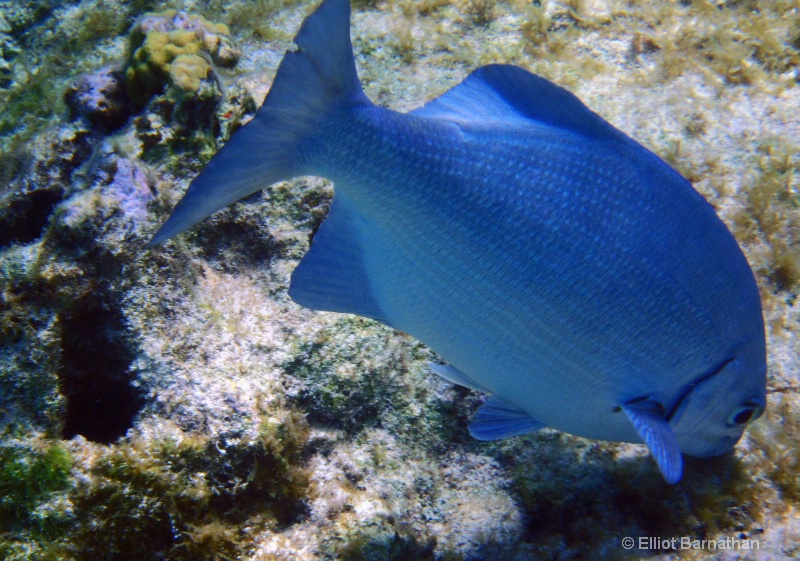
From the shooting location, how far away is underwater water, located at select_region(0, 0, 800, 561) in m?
2.03

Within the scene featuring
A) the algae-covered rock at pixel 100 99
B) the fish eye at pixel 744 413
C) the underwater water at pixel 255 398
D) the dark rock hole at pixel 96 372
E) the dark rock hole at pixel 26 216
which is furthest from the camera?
the algae-covered rock at pixel 100 99

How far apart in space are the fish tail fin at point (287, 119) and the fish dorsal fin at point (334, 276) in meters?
0.26

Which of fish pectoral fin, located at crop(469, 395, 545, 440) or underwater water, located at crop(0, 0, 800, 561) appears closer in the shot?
fish pectoral fin, located at crop(469, 395, 545, 440)

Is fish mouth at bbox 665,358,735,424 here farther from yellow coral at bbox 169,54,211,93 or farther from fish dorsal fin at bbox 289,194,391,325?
yellow coral at bbox 169,54,211,93

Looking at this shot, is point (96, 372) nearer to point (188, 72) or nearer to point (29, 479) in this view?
point (29, 479)

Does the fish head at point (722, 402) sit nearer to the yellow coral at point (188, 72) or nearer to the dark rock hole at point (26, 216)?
the yellow coral at point (188, 72)

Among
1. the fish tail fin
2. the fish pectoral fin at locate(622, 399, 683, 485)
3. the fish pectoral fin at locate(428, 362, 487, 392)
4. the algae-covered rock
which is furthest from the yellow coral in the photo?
the fish pectoral fin at locate(622, 399, 683, 485)

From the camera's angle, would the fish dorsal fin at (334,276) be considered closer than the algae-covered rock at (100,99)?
Yes

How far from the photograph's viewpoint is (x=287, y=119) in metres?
1.62

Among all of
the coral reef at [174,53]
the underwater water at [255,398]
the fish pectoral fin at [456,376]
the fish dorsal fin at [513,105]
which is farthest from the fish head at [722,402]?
the coral reef at [174,53]

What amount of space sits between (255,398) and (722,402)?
6.56ft

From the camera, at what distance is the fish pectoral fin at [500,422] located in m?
1.81

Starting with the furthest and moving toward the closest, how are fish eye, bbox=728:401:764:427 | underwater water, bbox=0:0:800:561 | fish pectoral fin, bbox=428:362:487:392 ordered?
underwater water, bbox=0:0:800:561 < fish pectoral fin, bbox=428:362:487:392 < fish eye, bbox=728:401:764:427

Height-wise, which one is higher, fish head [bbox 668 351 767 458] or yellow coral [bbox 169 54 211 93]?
yellow coral [bbox 169 54 211 93]
